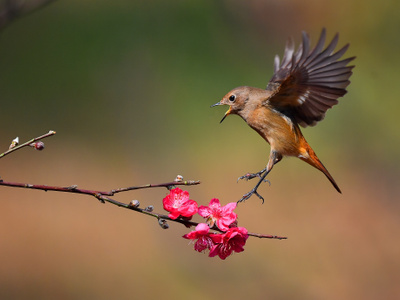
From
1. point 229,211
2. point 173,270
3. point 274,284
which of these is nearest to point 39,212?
point 173,270

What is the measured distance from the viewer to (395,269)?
5.07 meters

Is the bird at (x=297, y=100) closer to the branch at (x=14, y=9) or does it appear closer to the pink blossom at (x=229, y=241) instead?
the pink blossom at (x=229, y=241)

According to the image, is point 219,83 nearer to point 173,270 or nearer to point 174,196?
point 173,270

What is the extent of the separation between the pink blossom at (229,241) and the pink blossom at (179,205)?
11 cm

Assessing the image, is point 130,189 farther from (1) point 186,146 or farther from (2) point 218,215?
(1) point 186,146

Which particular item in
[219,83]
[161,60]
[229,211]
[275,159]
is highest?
[161,60]

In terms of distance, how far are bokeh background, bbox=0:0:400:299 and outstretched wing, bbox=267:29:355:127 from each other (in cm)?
247

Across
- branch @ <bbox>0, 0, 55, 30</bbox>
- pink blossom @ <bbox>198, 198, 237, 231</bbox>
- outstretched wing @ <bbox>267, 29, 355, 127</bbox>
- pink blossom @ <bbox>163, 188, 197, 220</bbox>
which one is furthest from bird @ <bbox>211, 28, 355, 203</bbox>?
branch @ <bbox>0, 0, 55, 30</bbox>

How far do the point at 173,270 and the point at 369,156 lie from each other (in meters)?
2.56

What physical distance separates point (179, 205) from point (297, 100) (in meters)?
1.10

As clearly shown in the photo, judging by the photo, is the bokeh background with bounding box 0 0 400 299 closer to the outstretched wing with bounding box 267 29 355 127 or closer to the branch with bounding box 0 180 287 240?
the outstretched wing with bounding box 267 29 355 127

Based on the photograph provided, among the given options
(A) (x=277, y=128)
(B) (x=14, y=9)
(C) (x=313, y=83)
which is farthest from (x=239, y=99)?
(B) (x=14, y=9)

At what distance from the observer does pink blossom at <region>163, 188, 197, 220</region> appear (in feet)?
4.85

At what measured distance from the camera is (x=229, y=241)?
1553 millimetres
